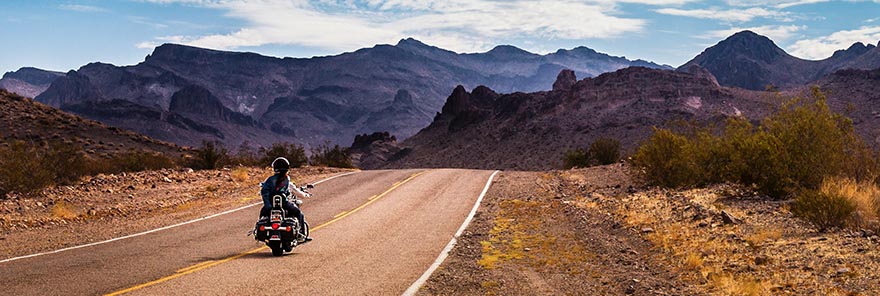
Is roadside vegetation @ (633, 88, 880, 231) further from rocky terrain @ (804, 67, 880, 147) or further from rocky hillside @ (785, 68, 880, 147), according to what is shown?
rocky terrain @ (804, 67, 880, 147)

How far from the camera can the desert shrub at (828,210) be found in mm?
12586

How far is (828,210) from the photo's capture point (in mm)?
12719

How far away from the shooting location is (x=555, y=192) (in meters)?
23.8

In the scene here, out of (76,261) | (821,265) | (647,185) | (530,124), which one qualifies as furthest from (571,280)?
(530,124)

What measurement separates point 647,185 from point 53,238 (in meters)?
18.4

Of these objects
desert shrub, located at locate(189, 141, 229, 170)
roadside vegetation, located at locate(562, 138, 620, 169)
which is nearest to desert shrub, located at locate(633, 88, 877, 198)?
roadside vegetation, located at locate(562, 138, 620, 169)

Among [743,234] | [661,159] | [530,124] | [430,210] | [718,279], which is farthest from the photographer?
[530,124]

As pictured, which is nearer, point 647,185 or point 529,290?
point 529,290

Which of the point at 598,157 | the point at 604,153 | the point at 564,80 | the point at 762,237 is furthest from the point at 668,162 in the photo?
the point at 564,80

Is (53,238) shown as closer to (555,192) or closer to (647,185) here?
(555,192)

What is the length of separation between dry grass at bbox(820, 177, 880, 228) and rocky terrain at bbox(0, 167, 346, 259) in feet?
48.5

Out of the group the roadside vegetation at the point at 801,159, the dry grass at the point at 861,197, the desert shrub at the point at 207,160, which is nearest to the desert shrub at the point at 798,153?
the roadside vegetation at the point at 801,159

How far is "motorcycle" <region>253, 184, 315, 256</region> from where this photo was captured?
11516mm

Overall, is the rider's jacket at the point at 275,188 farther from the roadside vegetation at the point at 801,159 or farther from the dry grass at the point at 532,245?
the roadside vegetation at the point at 801,159
